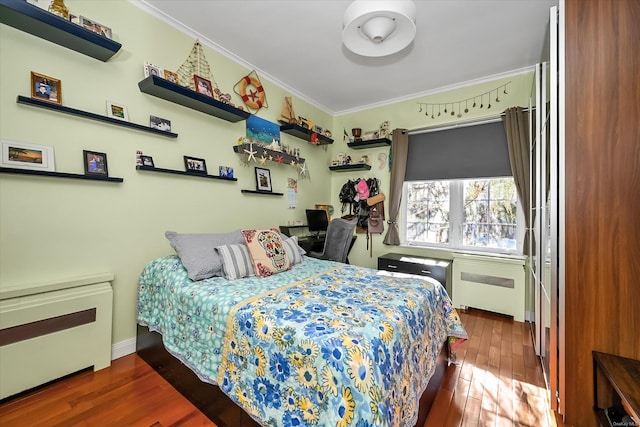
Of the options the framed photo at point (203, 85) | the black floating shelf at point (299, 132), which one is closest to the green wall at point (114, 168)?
the framed photo at point (203, 85)

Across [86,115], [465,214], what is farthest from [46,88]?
[465,214]

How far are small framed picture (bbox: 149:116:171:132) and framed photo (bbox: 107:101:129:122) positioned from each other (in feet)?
0.56

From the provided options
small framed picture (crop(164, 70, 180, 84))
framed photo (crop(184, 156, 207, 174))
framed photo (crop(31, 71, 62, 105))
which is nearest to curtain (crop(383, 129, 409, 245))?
framed photo (crop(184, 156, 207, 174))

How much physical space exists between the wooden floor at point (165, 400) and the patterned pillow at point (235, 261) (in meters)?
0.77

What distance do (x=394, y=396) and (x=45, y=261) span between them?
2.17m

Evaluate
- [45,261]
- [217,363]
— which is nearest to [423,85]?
[217,363]

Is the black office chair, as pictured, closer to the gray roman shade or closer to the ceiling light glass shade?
the gray roman shade

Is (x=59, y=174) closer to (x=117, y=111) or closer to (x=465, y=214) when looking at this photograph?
(x=117, y=111)

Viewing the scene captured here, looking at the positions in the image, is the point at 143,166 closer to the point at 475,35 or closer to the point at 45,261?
the point at 45,261

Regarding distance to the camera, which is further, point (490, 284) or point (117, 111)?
point (490, 284)

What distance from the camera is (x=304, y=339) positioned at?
3.41 ft

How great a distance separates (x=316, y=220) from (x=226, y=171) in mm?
1431

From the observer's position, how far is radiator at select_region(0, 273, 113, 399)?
147 centimetres

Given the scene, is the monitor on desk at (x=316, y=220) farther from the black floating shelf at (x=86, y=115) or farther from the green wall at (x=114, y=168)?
the black floating shelf at (x=86, y=115)
